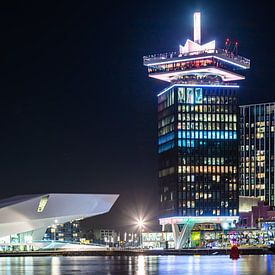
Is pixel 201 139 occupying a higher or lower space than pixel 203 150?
higher

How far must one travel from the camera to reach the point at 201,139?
185625 mm

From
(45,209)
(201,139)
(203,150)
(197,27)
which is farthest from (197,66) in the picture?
(45,209)

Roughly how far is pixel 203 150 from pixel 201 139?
239 centimetres

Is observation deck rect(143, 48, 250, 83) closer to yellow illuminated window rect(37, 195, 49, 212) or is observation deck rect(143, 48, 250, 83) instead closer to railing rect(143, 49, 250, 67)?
railing rect(143, 49, 250, 67)

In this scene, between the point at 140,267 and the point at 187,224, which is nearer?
the point at 140,267

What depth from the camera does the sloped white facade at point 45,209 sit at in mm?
129875

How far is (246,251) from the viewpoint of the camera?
150625 mm

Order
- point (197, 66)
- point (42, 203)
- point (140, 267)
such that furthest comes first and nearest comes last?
point (197, 66), point (42, 203), point (140, 267)

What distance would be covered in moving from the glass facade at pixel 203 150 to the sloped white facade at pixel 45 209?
50001 millimetres

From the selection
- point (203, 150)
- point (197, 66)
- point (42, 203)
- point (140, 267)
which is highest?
point (197, 66)

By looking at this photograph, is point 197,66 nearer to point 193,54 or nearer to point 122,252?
point 193,54

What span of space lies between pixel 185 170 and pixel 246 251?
41.1m

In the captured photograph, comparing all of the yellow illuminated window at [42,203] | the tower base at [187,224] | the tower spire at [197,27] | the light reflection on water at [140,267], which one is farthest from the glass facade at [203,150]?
the light reflection on water at [140,267]

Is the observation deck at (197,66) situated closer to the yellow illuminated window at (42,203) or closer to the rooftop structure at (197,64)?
the rooftop structure at (197,64)
